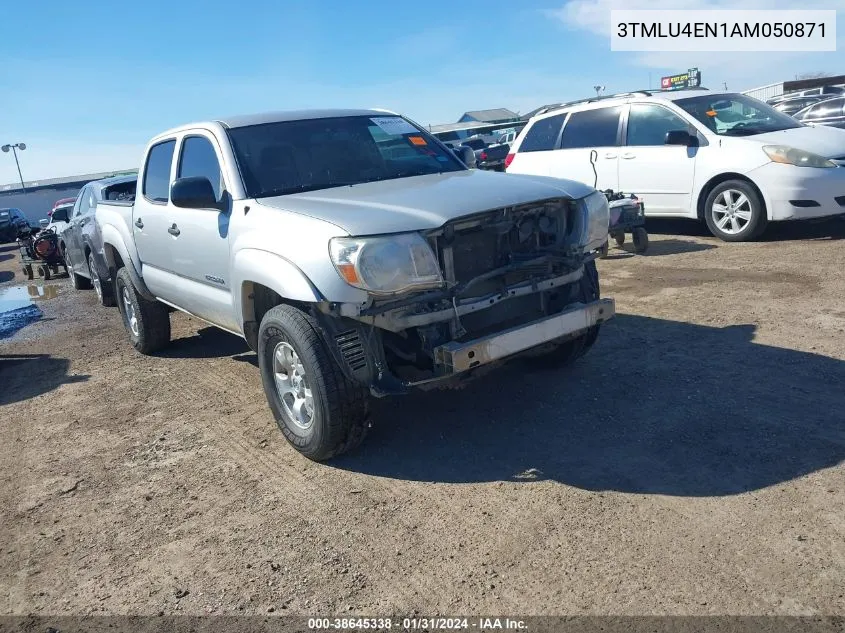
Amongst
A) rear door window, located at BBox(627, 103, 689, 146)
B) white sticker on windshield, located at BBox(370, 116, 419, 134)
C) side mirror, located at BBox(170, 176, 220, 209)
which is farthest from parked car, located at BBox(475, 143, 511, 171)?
side mirror, located at BBox(170, 176, 220, 209)

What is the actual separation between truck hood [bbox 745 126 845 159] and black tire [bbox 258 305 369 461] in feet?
22.1

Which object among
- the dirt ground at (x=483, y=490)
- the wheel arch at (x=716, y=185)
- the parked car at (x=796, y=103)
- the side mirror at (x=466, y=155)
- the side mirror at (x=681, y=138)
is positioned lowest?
the dirt ground at (x=483, y=490)

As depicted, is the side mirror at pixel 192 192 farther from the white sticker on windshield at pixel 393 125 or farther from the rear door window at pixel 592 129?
the rear door window at pixel 592 129

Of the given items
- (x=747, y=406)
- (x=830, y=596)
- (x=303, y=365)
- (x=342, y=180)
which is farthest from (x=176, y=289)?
(x=830, y=596)

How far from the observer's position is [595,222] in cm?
429

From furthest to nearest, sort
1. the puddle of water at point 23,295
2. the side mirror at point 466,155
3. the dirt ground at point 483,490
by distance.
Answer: the puddle of water at point 23,295 → the side mirror at point 466,155 → the dirt ground at point 483,490

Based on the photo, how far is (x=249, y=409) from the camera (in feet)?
16.8

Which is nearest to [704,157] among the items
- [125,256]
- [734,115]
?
[734,115]

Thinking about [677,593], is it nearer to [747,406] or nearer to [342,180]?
[747,406]

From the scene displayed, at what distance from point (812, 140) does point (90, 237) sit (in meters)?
8.97

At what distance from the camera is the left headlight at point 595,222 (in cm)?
423

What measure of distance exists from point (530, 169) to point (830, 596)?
8723 mm

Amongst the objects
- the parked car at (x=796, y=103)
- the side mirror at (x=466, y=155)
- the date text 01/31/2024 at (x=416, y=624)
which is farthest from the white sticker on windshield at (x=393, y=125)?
the parked car at (x=796, y=103)

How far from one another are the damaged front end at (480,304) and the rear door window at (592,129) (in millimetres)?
5933
